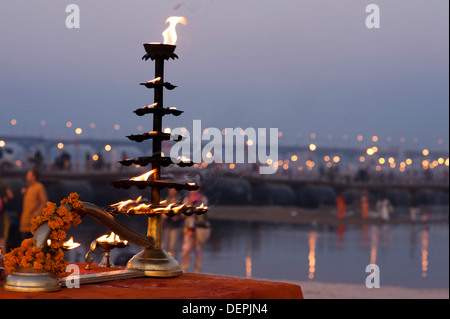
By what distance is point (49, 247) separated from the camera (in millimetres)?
3414

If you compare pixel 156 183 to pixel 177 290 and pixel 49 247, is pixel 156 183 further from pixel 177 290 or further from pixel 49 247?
pixel 49 247

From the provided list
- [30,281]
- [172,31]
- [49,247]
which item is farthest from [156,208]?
[172,31]

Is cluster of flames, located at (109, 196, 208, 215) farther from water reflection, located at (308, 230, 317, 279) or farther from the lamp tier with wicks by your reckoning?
water reflection, located at (308, 230, 317, 279)

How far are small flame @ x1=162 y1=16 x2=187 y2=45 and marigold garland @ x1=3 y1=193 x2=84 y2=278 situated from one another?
1103 mm

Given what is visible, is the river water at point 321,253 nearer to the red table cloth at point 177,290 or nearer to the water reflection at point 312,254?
the water reflection at point 312,254

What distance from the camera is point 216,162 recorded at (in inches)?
220

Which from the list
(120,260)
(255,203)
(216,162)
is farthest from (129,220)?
(216,162)

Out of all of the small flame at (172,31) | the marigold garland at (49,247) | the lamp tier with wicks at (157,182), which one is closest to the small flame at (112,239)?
the lamp tier with wicks at (157,182)

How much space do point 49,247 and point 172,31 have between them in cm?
137

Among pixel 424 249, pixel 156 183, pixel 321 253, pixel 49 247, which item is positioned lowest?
pixel 424 249

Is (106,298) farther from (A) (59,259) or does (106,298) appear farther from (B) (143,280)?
(B) (143,280)

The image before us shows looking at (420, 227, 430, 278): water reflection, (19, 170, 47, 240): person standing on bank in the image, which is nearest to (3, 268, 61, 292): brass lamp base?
(19, 170, 47, 240): person standing on bank
